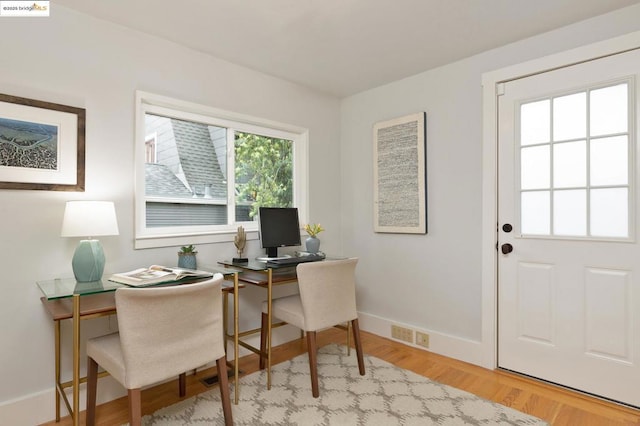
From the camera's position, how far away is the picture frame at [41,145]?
1.85m

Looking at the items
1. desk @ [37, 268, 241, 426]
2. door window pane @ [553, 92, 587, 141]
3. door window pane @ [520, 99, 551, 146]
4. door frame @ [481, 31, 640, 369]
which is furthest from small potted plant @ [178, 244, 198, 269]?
door window pane @ [553, 92, 587, 141]

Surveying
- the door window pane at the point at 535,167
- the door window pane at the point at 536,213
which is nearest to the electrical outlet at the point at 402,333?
the door window pane at the point at 536,213

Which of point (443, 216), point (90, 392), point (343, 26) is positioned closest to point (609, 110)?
point (443, 216)

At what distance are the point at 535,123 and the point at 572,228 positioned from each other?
76 cm

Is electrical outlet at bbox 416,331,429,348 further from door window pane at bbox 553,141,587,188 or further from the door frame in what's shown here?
door window pane at bbox 553,141,587,188

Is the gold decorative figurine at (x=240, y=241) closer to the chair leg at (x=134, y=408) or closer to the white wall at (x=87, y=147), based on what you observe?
the white wall at (x=87, y=147)

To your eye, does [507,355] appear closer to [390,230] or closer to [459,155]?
[390,230]

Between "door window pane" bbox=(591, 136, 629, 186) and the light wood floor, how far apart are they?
1.35 m

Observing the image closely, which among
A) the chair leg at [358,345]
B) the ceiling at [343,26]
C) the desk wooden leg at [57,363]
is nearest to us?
the desk wooden leg at [57,363]

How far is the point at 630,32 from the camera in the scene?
203 cm

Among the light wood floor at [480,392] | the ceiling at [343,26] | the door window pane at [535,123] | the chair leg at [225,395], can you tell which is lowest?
the light wood floor at [480,392]

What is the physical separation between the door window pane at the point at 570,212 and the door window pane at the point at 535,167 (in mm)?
126

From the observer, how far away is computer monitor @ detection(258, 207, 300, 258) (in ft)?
9.05

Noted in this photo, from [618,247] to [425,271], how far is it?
4.29 ft
